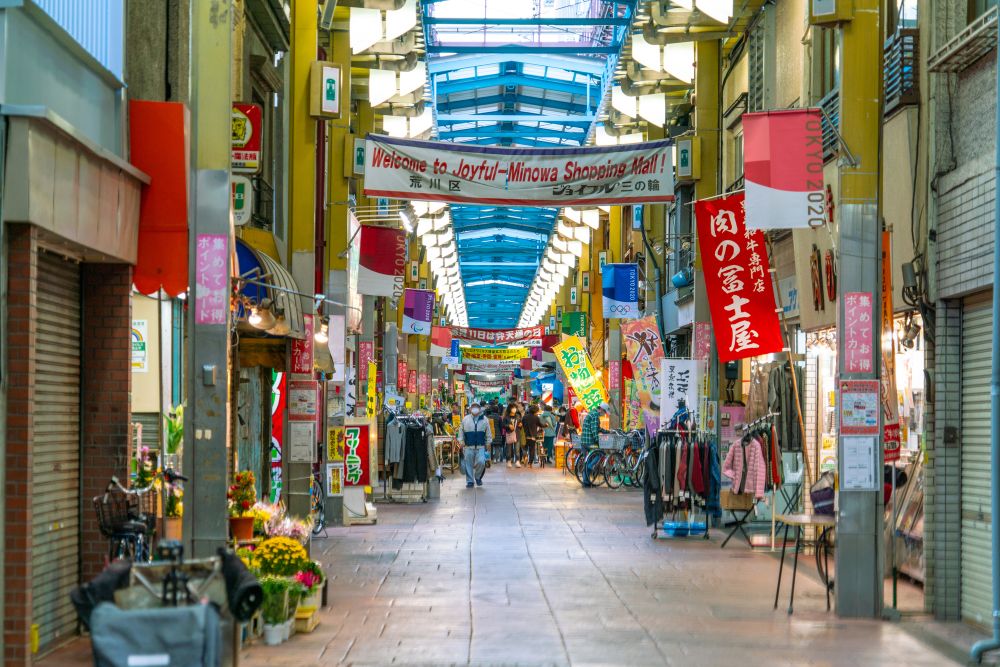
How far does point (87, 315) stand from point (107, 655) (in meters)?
5.99

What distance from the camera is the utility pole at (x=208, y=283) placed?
11094 mm

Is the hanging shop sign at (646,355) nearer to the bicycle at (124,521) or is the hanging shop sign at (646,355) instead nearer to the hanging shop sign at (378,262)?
the hanging shop sign at (378,262)

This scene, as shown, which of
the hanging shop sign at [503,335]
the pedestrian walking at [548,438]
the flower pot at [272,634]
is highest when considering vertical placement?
the hanging shop sign at [503,335]

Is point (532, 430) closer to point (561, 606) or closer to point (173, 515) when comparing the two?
point (561, 606)

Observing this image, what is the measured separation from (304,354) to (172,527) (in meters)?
6.64

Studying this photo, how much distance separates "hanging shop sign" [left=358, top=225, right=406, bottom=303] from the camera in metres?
25.6

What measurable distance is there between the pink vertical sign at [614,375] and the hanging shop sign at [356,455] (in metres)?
19.7

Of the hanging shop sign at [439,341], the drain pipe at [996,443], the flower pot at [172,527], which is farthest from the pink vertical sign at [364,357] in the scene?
the hanging shop sign at [439,341]

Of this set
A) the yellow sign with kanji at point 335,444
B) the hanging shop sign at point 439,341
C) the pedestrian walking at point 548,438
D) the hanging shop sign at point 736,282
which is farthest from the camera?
the hanging shop sign at point 439,341

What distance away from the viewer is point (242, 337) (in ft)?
56.1

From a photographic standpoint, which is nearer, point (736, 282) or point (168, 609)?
point (168, 609)

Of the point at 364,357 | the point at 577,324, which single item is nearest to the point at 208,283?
the point at 364,357

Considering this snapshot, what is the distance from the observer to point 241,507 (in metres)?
13.2

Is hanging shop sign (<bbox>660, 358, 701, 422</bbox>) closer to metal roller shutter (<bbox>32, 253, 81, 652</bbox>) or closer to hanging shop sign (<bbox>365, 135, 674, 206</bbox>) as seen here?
hanging shop sign (<bbox>365, 135, 674, 206</bbox>)
